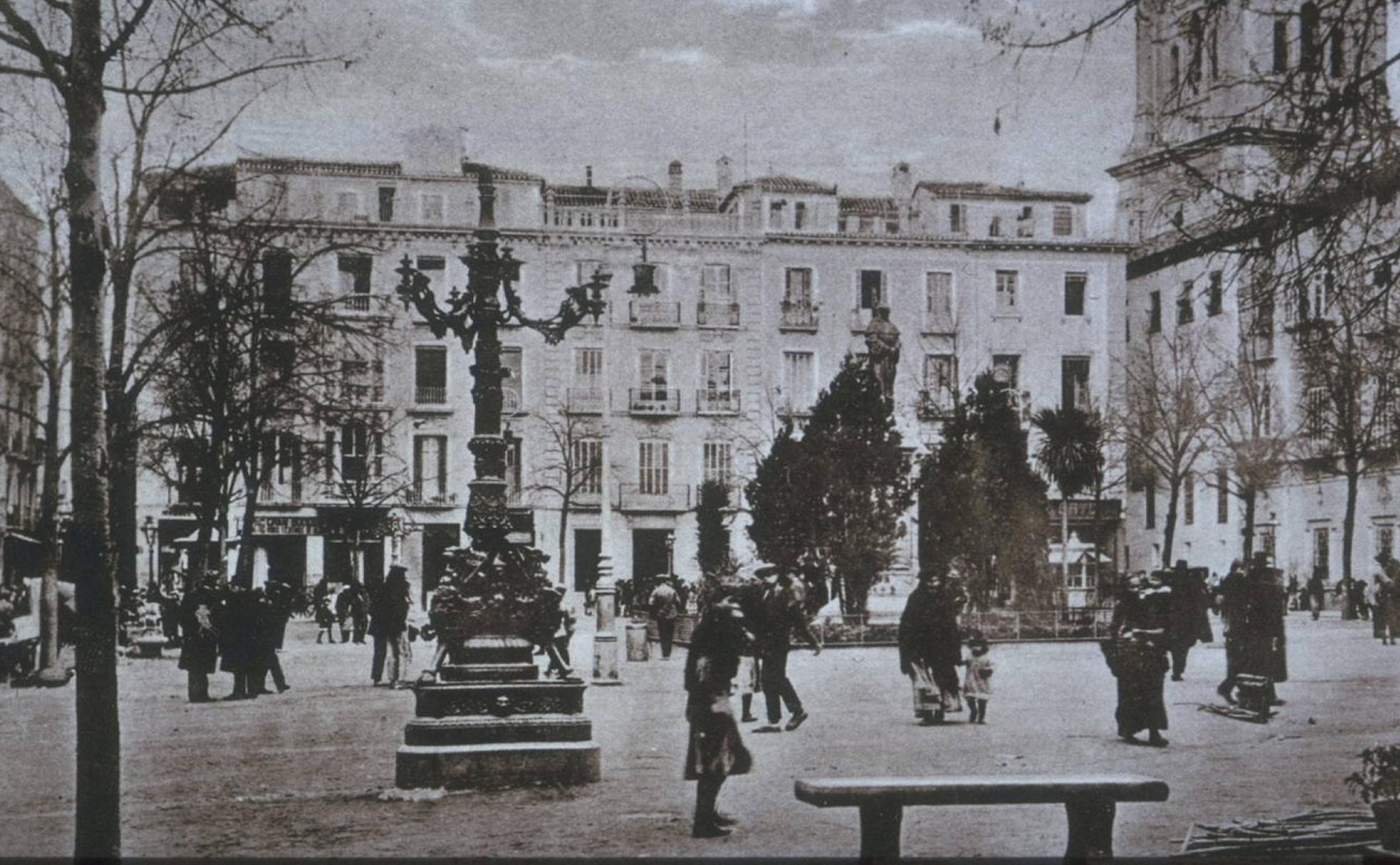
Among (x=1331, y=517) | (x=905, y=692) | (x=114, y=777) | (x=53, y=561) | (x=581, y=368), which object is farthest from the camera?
(x=53, y=561)

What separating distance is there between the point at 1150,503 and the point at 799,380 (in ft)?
6.27

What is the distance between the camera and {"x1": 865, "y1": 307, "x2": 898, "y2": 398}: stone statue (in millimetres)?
7211

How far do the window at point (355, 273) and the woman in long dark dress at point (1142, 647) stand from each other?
404cm

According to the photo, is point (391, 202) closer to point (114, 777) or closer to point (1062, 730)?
point (114, 777)

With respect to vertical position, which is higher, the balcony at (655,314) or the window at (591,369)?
the balcony at (655,314)

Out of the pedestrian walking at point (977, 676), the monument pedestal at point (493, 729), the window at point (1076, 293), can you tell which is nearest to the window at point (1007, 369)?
the window at point (1076, 293)

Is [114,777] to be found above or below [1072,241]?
below

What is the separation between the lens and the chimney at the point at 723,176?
701 cm

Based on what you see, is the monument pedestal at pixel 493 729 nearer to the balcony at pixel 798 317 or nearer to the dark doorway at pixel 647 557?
the dark doorway at pixel 647 557

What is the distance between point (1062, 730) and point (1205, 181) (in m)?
2.77

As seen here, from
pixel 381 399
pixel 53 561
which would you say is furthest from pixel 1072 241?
pixel 53 561

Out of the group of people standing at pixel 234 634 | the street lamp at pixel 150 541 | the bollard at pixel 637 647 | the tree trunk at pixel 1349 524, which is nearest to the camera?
the street lamp at pixel 150 541

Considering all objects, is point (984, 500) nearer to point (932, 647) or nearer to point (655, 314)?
point (932, 647)

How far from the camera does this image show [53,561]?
916 centimetres
